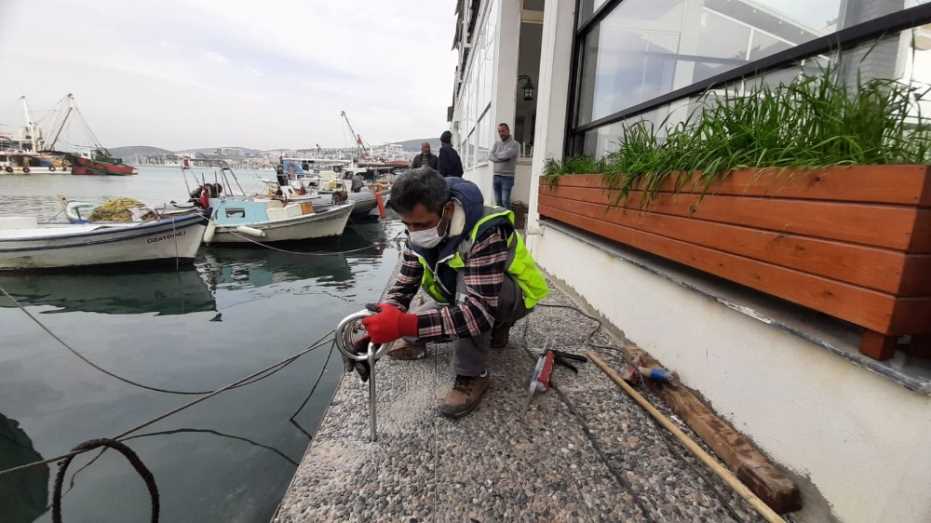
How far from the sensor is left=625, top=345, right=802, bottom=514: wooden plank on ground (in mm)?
1214

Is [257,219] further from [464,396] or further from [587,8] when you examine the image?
[464,396]

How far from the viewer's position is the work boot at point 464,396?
5.75ft

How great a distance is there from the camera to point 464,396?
1799 mm

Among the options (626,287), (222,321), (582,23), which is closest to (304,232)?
(222,321)

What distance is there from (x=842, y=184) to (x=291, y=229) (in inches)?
498

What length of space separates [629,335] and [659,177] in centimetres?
97

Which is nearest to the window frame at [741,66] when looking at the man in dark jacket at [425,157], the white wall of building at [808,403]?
the white wall of building at [808,403]

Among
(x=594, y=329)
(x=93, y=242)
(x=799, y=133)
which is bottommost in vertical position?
(x=93, y=242)

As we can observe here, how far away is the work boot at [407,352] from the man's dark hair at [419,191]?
1.07m

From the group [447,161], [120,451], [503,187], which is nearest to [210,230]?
[447,161]

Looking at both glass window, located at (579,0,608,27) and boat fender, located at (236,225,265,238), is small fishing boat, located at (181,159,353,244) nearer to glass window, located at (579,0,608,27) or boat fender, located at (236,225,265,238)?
boat fender, located at (236,225,265,238)

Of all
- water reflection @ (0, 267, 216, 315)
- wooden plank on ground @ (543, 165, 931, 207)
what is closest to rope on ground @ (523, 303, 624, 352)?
wooden plank on ground @ (543, 165, 931, 207)

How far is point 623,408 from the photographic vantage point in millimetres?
1806

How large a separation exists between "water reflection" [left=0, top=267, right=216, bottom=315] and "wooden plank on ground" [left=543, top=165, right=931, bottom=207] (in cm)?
814
